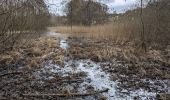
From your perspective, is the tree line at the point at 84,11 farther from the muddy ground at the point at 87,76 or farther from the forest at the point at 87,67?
the muddy ground at the point at 87,76

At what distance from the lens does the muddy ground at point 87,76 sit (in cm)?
696

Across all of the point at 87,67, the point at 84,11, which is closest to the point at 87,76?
the point at 87,67

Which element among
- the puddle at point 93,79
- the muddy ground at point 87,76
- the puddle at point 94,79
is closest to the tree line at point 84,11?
the muddy ground at point 87,76

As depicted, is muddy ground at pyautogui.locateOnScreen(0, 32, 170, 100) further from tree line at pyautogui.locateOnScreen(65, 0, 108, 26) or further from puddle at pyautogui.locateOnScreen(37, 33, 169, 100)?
tree line at pyautogui.locateOnScreen(65, 0, 108, 26)

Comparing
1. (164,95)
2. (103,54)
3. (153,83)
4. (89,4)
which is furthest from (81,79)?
(89,4)

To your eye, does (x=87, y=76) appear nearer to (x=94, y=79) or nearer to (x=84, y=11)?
(x=94, y=79)

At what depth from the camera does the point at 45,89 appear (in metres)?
7.36

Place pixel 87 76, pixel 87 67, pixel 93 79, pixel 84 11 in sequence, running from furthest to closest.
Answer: pixel 84 11
pixel 87 67
pixel 87 76
pixel 93 79

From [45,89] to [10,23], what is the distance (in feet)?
10.0

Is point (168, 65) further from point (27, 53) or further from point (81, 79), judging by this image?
point (27, 53)

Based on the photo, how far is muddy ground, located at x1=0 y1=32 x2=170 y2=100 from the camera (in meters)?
6.96

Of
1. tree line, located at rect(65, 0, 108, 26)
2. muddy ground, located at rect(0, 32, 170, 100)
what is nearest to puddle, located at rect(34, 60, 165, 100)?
muddy ground, located at rect(0, 32, 170, 100)

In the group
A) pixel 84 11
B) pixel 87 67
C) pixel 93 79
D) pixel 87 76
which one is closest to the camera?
pixel 93 79

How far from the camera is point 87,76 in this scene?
9.01m
